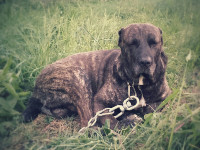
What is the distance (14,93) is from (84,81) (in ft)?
4.06

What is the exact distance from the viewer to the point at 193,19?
1.96 m

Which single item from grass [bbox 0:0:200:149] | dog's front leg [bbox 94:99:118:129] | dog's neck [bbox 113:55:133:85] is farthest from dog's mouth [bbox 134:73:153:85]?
dog's front leg [bbox 94:99:118:129]

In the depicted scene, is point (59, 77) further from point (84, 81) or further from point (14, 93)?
point (14, 93)

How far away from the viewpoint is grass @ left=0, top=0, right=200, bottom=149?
1.64 metres

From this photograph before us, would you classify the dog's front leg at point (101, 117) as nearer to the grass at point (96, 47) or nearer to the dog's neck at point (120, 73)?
the grass at point (96, 47)

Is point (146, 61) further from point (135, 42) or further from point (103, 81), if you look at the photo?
point (103, 81)

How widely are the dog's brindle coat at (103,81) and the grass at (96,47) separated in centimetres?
21

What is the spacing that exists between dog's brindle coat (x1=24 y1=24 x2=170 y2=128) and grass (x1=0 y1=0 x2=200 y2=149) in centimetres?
21

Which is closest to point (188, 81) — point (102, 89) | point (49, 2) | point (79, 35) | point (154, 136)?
point (154, 136)

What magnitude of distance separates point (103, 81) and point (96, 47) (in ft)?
3.89

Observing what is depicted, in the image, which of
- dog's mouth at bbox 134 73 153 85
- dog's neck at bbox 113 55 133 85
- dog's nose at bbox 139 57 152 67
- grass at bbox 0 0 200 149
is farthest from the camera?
dog's neck at bbox 113 55 133 85

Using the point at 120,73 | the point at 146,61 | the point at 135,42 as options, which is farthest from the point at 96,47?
the point at 146,61

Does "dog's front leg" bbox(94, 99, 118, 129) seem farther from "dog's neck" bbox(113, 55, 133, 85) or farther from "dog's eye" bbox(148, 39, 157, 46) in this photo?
"dog's eye" bbox(148, 39, 157, 46)

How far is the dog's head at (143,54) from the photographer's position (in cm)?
234
